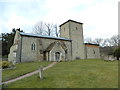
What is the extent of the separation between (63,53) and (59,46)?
215cm

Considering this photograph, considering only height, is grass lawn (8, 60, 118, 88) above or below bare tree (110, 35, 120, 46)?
below

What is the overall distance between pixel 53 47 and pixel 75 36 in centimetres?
1049

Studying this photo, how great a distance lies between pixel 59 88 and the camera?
243 inches

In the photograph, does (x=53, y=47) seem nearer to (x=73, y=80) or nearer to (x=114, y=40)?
(x=73, y=80)

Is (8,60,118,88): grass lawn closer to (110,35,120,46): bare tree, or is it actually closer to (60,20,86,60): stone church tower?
(60,20,86,60): stone church tower

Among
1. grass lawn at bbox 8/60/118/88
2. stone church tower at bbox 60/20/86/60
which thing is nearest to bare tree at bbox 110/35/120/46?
stone church tower at bbox 60/20/86/60

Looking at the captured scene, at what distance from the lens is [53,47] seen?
78.6 ft

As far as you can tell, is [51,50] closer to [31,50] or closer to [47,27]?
[31,50]

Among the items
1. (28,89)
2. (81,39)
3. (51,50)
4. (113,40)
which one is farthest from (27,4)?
(113,40)

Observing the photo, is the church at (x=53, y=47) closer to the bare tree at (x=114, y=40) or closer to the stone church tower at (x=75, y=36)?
the stone church tower at (x=75, y=36)

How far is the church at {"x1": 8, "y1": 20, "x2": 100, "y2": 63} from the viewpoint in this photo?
885 inches

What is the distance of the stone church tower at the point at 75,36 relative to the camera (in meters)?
30.5

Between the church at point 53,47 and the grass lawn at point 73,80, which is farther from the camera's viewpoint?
Answer: the church at point 53,47

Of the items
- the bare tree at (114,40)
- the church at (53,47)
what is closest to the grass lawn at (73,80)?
the church at (53,47)
